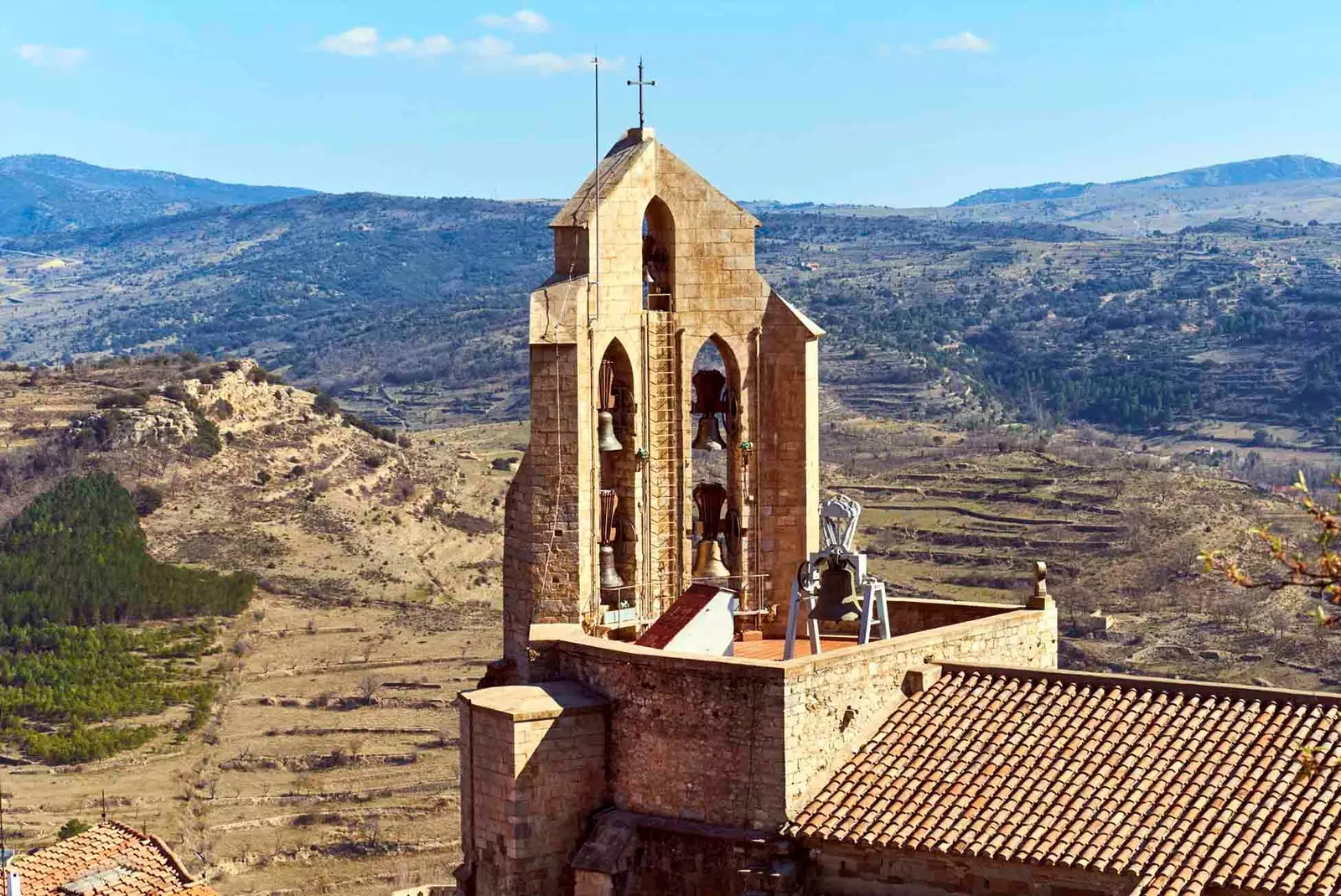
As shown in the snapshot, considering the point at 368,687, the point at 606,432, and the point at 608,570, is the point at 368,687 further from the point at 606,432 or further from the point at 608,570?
the point at 606,432

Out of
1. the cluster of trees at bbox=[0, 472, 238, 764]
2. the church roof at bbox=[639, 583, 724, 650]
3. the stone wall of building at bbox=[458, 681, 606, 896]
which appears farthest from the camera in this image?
the cluster of trees at bbox=[0, 472, 238, 764]

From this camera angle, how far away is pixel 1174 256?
17275cm

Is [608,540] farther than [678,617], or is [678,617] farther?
[608,540]

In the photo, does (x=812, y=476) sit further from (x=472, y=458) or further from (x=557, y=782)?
(x=472, y=458)

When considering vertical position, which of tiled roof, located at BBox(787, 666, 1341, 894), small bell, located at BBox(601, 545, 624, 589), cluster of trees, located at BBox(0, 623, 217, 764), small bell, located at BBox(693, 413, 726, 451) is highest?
small bell, located at BBox(693, 413, 726, 451)

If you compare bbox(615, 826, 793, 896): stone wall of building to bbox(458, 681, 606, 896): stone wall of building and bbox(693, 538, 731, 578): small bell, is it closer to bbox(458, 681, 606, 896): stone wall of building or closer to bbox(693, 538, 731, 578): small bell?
bbox(458, 681, 606, 896): stone wall of building

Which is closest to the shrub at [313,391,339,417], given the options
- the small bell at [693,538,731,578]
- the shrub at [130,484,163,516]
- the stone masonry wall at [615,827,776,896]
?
the shrub at [130,484,163,516]

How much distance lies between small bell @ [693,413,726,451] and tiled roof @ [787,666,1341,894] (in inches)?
149

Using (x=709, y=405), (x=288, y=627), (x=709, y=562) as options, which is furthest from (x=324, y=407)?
(x=709, y=562)

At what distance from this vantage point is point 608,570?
17.9 metres

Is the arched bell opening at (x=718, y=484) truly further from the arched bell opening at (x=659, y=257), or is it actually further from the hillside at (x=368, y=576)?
the hillside at (x=368, y=576)

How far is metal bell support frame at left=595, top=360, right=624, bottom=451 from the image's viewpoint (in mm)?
17688

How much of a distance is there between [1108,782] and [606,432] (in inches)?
213

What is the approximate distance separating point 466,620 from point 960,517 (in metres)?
21.4
